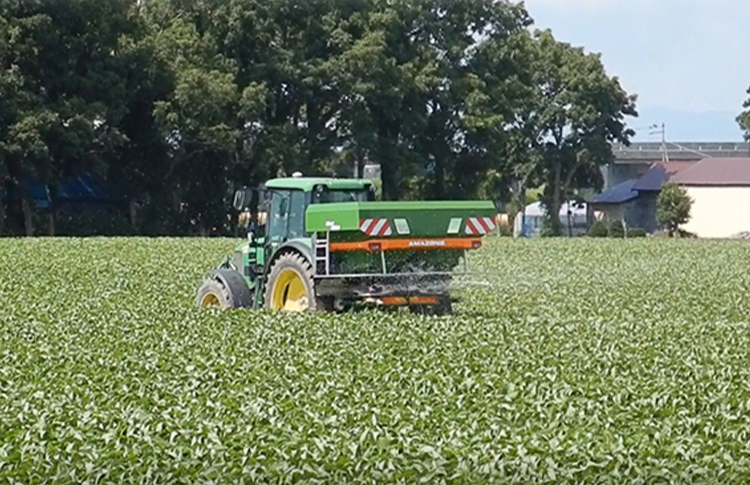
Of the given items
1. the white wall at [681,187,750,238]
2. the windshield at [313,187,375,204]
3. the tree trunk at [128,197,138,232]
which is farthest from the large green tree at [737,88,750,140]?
the windshield at [313,187,375,204]

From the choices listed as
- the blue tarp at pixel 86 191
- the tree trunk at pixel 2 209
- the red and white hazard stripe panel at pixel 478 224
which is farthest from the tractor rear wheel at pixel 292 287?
the blue tarp at pixel 86 191

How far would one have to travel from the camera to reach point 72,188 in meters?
59.0

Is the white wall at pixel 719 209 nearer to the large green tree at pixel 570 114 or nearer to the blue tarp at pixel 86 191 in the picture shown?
the large green tree at pixel 570 114

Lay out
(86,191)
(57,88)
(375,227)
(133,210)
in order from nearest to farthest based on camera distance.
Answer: (375,227)
(57,88)
(133,210)
(86,191)

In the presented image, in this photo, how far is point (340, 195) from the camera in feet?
62.4

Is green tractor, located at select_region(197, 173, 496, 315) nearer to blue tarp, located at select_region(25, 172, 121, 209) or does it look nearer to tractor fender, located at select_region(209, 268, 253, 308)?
tractor fender, located at select_region(209, 268, 253, 308)

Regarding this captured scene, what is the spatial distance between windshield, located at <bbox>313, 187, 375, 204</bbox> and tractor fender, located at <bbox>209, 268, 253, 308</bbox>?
5.74 ft

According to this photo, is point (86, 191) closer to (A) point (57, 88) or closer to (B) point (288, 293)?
(A) point (57, 88)

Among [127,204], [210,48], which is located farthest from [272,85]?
[127,204]

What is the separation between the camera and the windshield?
18688 mm

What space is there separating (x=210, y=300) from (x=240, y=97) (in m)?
36.4

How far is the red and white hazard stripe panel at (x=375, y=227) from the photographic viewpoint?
57.8 ft

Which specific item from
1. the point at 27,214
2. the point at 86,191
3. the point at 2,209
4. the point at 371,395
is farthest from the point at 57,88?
the point at 371,395

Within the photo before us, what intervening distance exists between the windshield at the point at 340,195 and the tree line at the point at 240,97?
32139 mm
